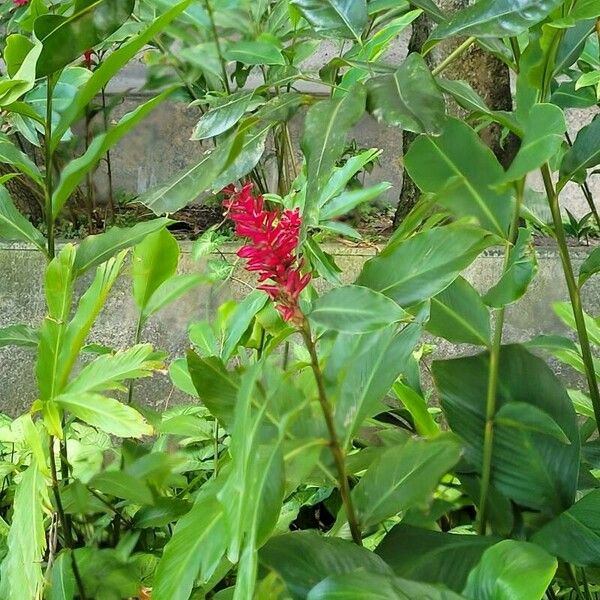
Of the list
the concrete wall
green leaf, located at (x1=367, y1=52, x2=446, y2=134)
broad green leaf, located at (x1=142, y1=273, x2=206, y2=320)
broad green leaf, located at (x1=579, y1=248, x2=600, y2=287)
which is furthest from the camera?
the concrete wall

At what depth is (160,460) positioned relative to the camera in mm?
607

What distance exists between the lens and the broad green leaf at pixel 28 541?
51cm

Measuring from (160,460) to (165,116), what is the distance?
1.58 m

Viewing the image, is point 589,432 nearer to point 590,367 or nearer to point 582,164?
point 590,367

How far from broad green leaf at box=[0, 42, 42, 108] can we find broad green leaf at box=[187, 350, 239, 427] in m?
0.22

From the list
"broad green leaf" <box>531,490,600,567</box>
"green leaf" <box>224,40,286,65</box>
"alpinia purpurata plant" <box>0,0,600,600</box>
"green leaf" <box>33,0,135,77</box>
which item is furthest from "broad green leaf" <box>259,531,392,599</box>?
"green leaf" <box>224,40,286,65</box>

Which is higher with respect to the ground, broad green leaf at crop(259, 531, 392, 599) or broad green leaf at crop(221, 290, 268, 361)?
broad green leaf at crop(221, 290, 268, 361)

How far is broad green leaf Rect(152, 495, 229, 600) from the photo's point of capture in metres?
0.42

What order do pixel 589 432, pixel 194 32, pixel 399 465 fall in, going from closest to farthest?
1. pixel 399 465
2. pixel 589 432
3. pixel 194 32

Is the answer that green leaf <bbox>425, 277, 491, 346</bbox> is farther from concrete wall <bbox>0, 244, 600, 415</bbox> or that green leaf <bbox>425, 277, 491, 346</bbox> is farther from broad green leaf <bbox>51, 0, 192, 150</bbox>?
concrete wall <bbox>0, 244, 600, 415</bbox>

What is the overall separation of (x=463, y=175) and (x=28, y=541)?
0.39m

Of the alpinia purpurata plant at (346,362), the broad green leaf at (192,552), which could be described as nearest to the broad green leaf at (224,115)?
the alpinia purpurata plant at (346,362)

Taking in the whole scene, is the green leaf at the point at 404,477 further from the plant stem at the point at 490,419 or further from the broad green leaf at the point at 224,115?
the broad green leaf at the point at 224,115

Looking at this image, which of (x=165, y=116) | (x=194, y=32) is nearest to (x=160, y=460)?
(x=194, y=32)
